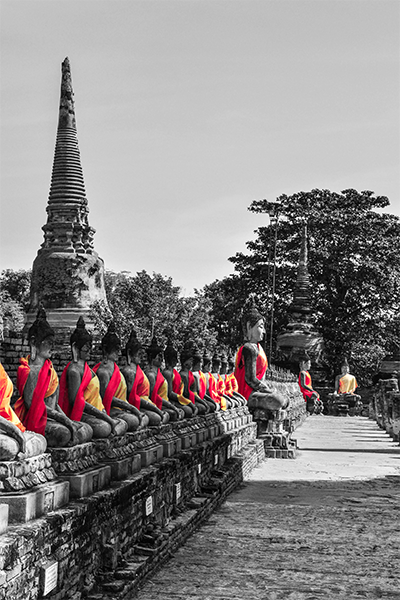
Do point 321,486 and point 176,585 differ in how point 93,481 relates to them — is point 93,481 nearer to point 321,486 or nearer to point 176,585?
point 176,585

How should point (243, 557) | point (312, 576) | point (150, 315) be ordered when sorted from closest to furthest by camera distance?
point (312, 576) → point (243, 557) → point (150, 315)

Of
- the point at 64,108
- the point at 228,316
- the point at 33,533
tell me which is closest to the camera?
the point at 33,533

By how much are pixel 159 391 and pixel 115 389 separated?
170 cm

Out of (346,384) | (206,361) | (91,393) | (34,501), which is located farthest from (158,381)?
(346,384)

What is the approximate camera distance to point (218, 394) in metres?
13.4

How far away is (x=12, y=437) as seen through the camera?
188 inches

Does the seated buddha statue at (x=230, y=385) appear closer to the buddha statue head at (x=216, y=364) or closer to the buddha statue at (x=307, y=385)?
the buddha statue head at (x=216, y=364)

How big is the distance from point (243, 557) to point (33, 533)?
3.42 m

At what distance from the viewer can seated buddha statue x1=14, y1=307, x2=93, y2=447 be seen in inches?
223

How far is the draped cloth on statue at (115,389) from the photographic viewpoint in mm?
7406

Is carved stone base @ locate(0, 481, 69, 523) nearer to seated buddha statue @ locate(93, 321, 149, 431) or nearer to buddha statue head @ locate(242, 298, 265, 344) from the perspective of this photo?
seated buddha statue @ locate(93, 321, 149, 431)

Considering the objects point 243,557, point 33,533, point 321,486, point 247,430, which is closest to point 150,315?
point 247,430

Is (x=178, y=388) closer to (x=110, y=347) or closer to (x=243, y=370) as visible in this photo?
(x=110, y=347)

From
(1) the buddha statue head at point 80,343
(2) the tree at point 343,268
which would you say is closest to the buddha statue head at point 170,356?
(1) the buddha statue head at point 80,343
